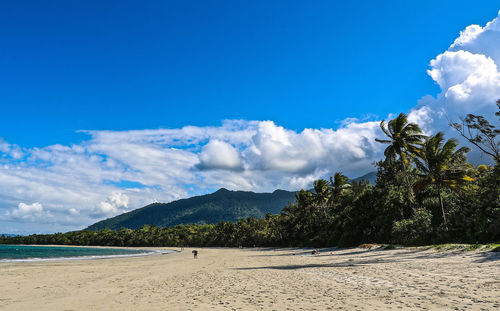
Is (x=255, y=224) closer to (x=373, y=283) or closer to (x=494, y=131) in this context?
(x=494, y=131)

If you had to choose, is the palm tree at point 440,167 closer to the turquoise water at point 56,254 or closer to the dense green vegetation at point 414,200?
the dense green vegetation at point 414,200

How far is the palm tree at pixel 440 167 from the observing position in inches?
1113

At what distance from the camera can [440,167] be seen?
28938mm

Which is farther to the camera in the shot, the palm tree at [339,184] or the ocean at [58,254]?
the palm tree at [339,184]

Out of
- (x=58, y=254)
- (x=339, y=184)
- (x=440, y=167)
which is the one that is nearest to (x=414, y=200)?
(x=440, y=167)

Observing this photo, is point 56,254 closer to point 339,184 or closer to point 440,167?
point 339,184

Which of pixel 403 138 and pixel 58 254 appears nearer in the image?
pixel 403 138

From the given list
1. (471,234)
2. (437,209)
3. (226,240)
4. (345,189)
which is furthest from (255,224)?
(471,234)

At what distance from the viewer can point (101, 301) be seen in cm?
1015

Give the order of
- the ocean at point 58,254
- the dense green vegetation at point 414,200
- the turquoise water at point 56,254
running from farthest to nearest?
the turquoise water at point 56,254
the ocean at point 58,254
the dense green vegetation at point 414,200

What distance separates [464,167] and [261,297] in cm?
2802

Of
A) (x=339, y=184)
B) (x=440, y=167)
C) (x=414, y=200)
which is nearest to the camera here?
(x=440, y=167)

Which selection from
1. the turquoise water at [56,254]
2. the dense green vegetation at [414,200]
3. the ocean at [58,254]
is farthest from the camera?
the turquoise water at [56,254]

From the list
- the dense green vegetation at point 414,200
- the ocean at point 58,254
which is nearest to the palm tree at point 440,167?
the dense green vegetation at point 414,200
